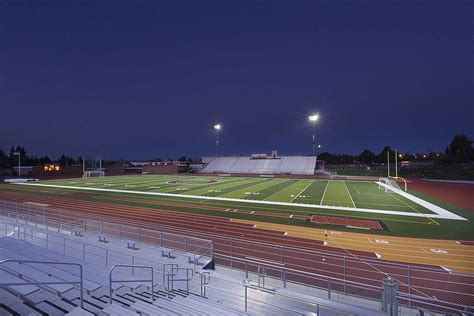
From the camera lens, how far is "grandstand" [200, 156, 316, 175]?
66688 mm

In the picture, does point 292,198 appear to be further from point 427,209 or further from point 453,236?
point 453,236

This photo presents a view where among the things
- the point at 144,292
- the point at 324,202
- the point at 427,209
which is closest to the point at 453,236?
the point at 427,209

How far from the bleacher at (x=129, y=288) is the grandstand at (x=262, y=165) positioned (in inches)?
2265

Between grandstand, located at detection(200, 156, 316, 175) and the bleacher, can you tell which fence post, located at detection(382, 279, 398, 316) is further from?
grandstand, located at detection(200, 156, 316, 175)

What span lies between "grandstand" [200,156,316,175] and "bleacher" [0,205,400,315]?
189ft

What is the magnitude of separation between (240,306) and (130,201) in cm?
2085

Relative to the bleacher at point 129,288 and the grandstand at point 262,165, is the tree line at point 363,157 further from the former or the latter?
the bleacher at point 129,288

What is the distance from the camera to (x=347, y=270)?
9992 mm

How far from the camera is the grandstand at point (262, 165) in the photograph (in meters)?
66.7

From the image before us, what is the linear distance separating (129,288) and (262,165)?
212ft

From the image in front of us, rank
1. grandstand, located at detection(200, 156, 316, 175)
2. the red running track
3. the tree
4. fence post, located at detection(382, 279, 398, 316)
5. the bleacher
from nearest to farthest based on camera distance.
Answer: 1. the bleacher
2. fence post, located at detection(382, 279, 398, 316)
3. the red running track
4. grandstand, located at detection(200, 156, 316, 175)
5. the tree

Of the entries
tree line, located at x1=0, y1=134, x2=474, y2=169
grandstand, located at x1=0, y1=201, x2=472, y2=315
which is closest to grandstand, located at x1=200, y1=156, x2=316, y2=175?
tree line, located at x1=0, y1=134, x2=474, y2=169

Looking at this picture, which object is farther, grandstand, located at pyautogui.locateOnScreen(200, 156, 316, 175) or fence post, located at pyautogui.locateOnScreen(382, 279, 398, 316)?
grandstand, located at pyautogui.locateOnScreen(200, 156, 316, 175)

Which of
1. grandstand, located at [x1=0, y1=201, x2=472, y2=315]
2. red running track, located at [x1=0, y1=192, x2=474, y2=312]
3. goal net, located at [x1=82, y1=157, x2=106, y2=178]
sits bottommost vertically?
red running track, located at [x1=0, y1=192, x2=474, y2=312]
